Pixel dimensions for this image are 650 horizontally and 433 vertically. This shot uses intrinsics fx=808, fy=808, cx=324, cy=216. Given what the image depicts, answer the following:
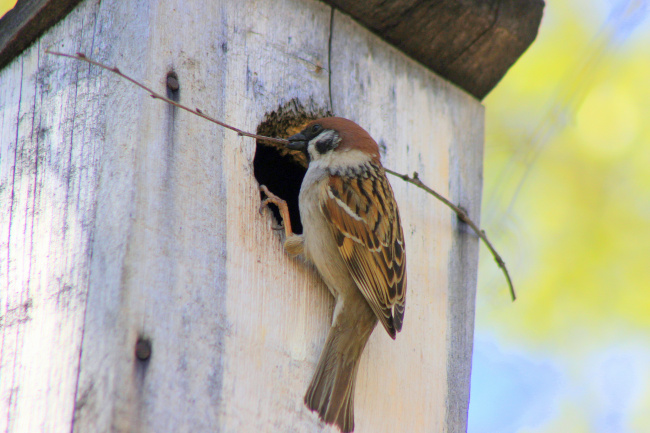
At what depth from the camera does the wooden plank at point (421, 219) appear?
2365 millimetres

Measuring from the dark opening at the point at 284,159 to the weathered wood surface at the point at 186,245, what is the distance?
0.04 meters

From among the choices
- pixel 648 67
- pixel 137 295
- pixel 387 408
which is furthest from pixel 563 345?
pixel 137 295

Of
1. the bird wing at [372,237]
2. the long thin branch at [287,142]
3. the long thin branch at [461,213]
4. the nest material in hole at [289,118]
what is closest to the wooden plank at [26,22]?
the long thin branch at [287,142]

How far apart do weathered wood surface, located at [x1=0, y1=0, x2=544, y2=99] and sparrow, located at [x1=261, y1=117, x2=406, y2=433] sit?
1.54 feet

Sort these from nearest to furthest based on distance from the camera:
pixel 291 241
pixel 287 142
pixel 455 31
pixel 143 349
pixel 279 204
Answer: pixel 143 349 < pixel 291 241 < pixel 279 204 < pixel 287 142 < pixel 455 31

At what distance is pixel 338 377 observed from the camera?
6.97 ft

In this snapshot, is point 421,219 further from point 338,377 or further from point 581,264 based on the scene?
point 581,264

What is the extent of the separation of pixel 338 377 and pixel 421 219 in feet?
2.49

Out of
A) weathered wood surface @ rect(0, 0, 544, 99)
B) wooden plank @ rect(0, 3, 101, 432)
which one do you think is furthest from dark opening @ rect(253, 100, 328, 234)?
wooden plank @ rect(0, 3, 101, 432)

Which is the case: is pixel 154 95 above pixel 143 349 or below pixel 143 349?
above

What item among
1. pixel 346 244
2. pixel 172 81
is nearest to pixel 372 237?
pixel 346 244

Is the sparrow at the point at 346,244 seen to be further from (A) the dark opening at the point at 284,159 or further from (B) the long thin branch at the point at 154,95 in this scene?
(B) the long thin branch at the point at 154,95

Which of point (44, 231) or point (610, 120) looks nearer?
point (44, 231)

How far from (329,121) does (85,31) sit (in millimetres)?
770
